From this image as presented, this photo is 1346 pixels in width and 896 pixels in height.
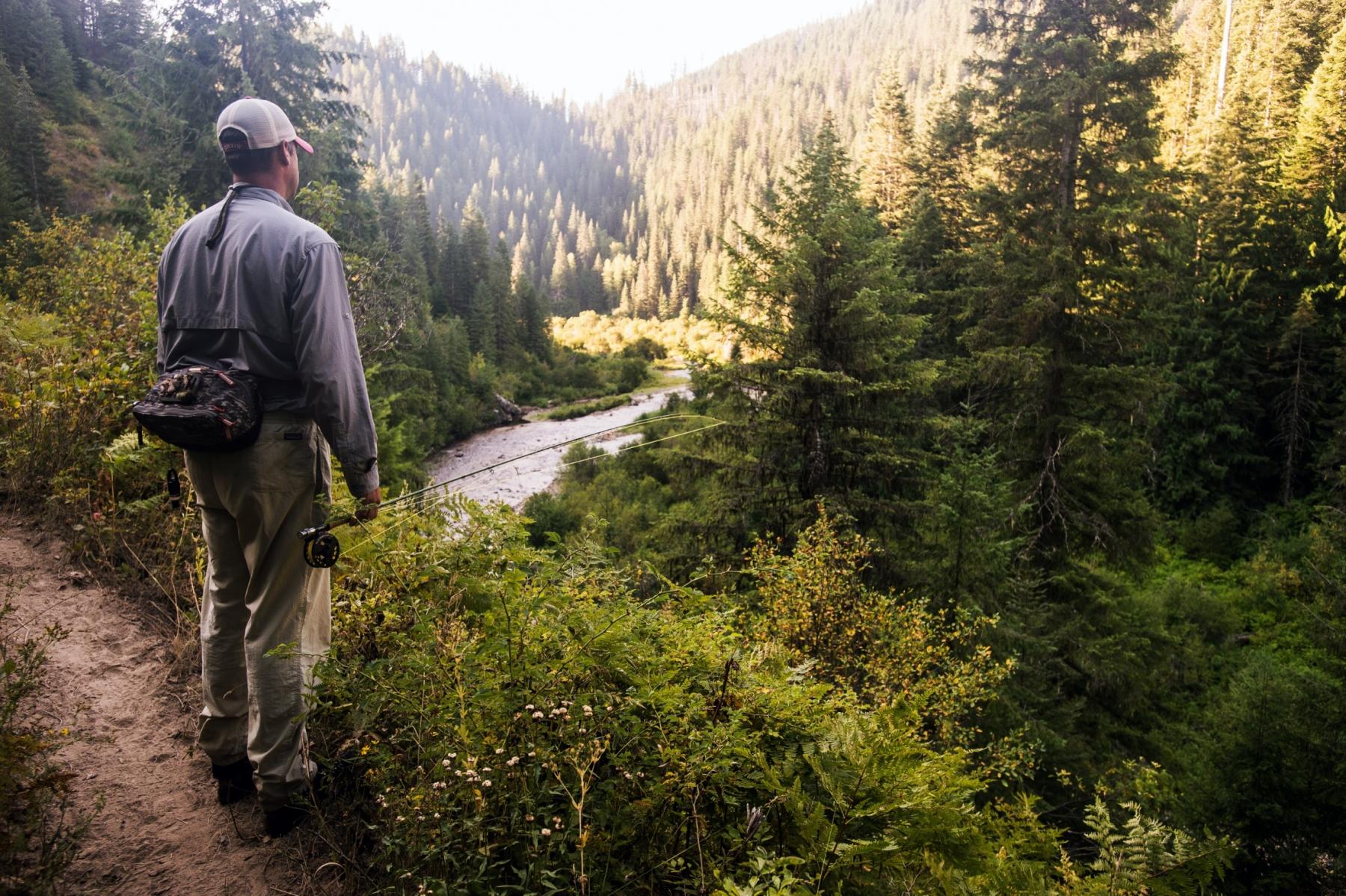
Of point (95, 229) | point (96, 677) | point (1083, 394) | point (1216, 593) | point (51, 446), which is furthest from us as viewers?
point (95, 229)

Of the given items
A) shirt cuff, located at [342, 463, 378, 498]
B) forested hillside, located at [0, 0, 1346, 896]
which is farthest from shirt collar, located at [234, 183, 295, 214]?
forested hillside, located at [0, 0, 1346, 896]

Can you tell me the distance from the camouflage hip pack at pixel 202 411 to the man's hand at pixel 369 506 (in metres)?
0.43

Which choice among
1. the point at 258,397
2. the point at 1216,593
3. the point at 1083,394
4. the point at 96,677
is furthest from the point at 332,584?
the point at 1216,593

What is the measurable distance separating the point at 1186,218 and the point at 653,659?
1349 centimetres

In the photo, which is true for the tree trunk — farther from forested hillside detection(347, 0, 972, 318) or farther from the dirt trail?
the dirt trail

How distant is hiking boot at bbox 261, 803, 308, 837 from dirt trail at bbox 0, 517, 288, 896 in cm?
5

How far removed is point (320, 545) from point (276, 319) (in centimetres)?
86

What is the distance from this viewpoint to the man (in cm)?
246

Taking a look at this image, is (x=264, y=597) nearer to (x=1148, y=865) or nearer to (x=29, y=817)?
(x=29, y=817)

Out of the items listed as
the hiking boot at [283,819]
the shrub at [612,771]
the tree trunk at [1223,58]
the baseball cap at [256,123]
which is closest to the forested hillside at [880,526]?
the shrub at [612,771]

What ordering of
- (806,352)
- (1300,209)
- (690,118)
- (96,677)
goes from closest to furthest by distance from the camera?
1. (96,677)
2. (806,352)
3. (1300,209)
4. (690,118)

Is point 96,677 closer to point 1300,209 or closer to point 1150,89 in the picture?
point 1150,89

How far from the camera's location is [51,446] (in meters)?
4.88

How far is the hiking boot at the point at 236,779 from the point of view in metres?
2.61
